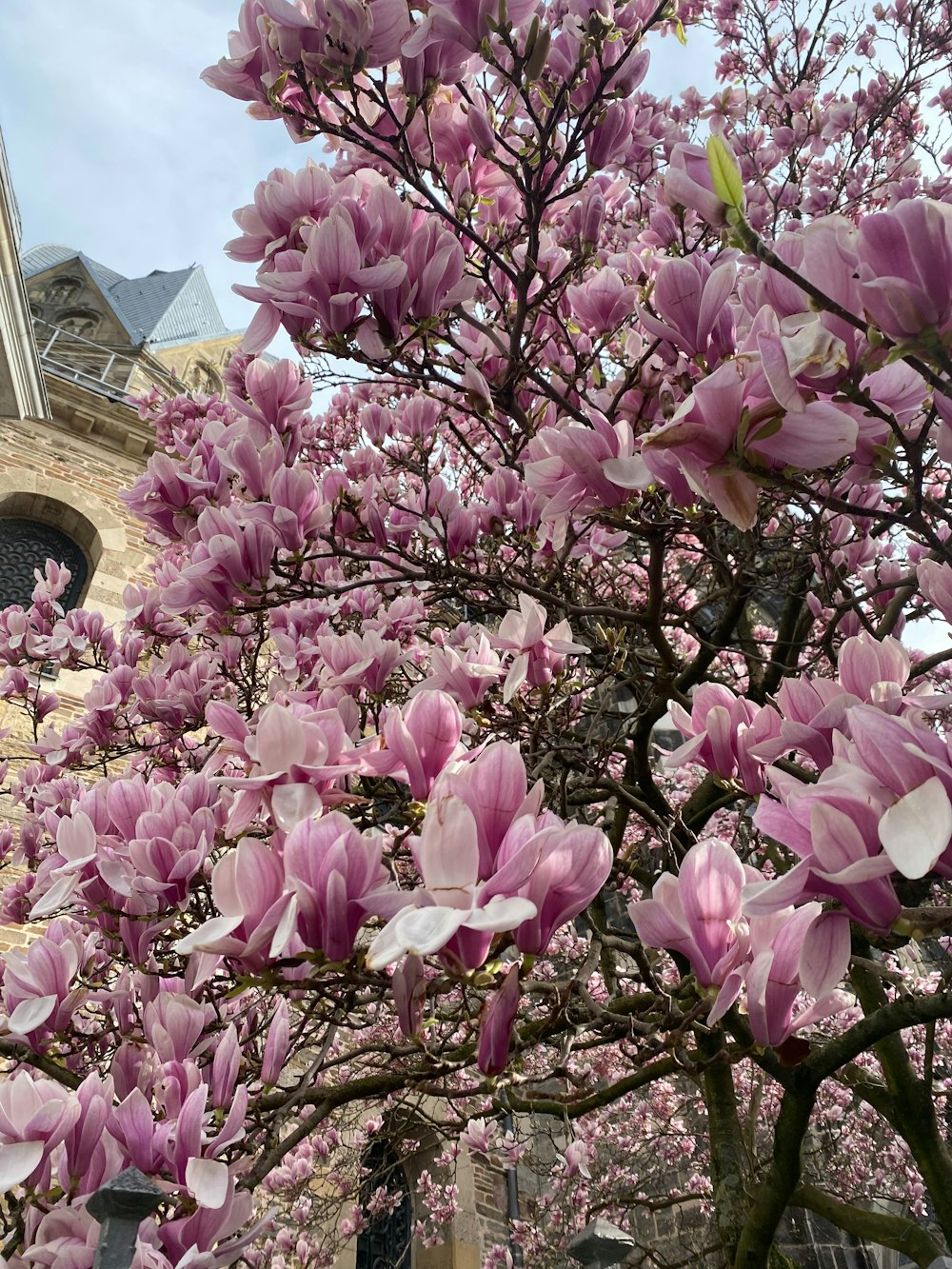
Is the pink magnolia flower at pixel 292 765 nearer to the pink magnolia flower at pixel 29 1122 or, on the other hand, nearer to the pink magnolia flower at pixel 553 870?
the pink magnolia flower at pixel 553 870

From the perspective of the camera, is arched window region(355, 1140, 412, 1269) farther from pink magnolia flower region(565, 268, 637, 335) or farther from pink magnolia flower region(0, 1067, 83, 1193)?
pink magnolia flower region(565, 268, 637, 335)

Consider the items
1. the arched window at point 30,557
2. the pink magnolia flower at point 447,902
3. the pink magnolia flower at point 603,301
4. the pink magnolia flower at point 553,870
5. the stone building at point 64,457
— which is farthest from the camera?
the arched window at point 30,557

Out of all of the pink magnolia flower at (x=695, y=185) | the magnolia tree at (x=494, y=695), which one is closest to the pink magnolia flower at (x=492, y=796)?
the magnolia tree at (x=494, y=695)

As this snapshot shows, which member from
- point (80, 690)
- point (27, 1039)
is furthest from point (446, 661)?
point (80, 690)

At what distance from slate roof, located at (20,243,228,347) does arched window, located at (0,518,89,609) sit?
6080mm

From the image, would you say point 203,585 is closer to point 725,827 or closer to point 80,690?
point 725,827

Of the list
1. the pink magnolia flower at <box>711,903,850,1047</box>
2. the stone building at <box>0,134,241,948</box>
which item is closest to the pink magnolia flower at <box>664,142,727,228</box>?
the pink magnolia flower at <box>711,903,850,1047</box>

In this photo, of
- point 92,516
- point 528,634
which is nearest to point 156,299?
point 92,516

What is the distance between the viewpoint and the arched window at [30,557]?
7.73 metres

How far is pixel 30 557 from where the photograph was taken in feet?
A: 25.8

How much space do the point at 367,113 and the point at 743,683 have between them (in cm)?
510

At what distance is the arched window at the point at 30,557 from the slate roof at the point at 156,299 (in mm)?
6080

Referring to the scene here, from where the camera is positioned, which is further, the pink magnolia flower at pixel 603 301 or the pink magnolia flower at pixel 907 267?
the pink magnolia flower at pixel 603 301

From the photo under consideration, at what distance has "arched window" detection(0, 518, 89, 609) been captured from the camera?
25.4 ft
